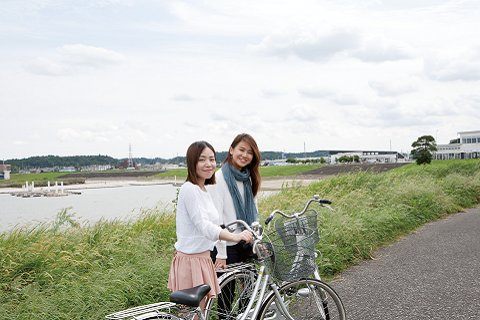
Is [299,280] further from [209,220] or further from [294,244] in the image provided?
[209,220]

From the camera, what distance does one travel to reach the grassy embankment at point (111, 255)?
163 inches

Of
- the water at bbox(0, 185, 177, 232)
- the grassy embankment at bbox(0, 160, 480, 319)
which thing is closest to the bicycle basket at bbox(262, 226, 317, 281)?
the grassy embankment at bbox(0, 160, 480, 319)

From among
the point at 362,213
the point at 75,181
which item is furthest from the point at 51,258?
the point at 75,181

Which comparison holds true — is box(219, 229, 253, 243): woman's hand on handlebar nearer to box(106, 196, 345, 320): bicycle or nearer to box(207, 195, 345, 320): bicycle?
box(106, 196, 345, 320): bicycle

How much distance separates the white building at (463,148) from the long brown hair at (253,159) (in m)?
71.7

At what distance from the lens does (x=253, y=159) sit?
12.0 feet

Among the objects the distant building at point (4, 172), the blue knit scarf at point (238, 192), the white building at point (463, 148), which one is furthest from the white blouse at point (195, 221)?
the distant building at point (4, 172)

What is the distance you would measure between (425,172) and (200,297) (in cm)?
1679

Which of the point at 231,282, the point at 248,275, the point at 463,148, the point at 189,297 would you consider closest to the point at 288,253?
the point at 248,275

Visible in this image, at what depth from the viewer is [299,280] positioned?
3.38 metres

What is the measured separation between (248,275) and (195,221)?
0.83m

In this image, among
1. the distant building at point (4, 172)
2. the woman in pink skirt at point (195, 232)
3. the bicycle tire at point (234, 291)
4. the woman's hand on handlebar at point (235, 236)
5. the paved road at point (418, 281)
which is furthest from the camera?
the distant building at point (4, 172)

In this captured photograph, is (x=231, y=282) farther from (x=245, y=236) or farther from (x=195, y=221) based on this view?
(x=195, y=221)

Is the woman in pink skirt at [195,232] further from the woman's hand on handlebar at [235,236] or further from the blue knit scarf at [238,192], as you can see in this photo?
the blue knit scarf at [238,192]
